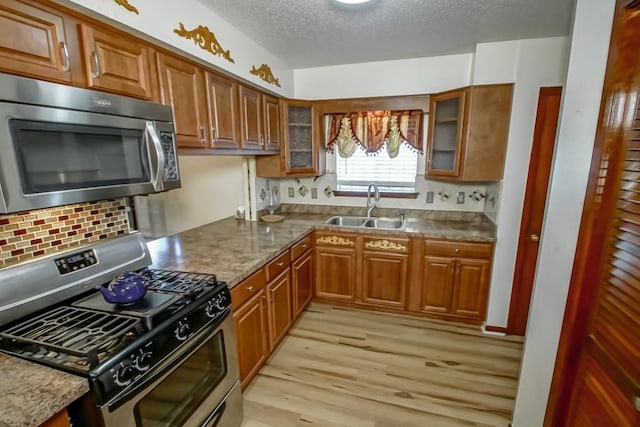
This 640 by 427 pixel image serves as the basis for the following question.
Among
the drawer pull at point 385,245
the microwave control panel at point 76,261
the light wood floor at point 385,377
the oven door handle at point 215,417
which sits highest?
the microwave control panel at point 76,261

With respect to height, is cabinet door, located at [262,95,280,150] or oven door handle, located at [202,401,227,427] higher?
cabinet door, located at [262,95,280,150]

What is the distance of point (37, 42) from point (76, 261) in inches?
35.2

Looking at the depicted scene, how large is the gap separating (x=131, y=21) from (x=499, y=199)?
2723mm

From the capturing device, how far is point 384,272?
9.29ft

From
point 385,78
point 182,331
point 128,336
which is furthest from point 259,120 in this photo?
point 128,336

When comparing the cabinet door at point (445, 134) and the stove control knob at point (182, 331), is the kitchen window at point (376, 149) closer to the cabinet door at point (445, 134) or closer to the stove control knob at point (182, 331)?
the cabinet door at point (445, 134)

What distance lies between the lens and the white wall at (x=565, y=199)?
3.77ft

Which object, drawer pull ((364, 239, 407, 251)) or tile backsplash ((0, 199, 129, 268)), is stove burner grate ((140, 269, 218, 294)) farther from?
drawer pull ((364, 239, 407, 251))

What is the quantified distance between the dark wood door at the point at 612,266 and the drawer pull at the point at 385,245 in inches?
58.9

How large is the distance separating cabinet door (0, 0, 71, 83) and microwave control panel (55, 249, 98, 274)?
2.48 feet

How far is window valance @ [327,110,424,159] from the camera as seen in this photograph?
9.89ft

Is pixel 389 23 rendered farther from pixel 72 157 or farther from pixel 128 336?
pixel 128 336

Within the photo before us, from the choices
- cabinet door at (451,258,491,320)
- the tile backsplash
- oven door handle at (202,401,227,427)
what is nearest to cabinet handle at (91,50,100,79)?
the tile backsplash

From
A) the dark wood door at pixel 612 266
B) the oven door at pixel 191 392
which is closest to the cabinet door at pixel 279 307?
the oven door at pixel 191 392
